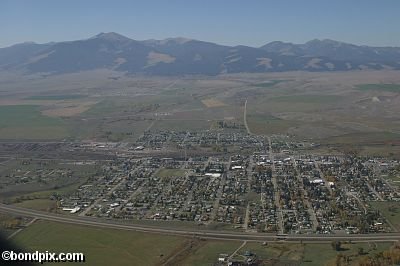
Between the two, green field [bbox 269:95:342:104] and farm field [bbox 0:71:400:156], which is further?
green field [bbox 269:95:342:104]

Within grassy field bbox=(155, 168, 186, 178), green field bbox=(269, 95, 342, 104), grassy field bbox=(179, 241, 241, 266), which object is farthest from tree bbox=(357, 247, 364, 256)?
green field bbox=(269, 95, 342, 104)

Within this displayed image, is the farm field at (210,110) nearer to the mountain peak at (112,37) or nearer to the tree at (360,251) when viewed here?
the tree at (360,251)

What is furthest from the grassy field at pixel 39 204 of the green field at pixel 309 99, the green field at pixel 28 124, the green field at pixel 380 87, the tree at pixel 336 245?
the green field at pixel 380 87

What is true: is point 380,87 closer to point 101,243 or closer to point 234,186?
point 234,186

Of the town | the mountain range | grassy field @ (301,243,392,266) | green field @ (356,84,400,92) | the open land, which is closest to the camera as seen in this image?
grassy field @ (301,243,392,266)

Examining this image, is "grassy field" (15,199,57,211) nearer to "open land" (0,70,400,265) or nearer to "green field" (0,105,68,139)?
"open land" (0,70,400,265)

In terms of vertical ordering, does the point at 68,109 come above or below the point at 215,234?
above

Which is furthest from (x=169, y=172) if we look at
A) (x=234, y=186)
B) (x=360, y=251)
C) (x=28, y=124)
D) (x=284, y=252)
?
(x=28, y=124)
